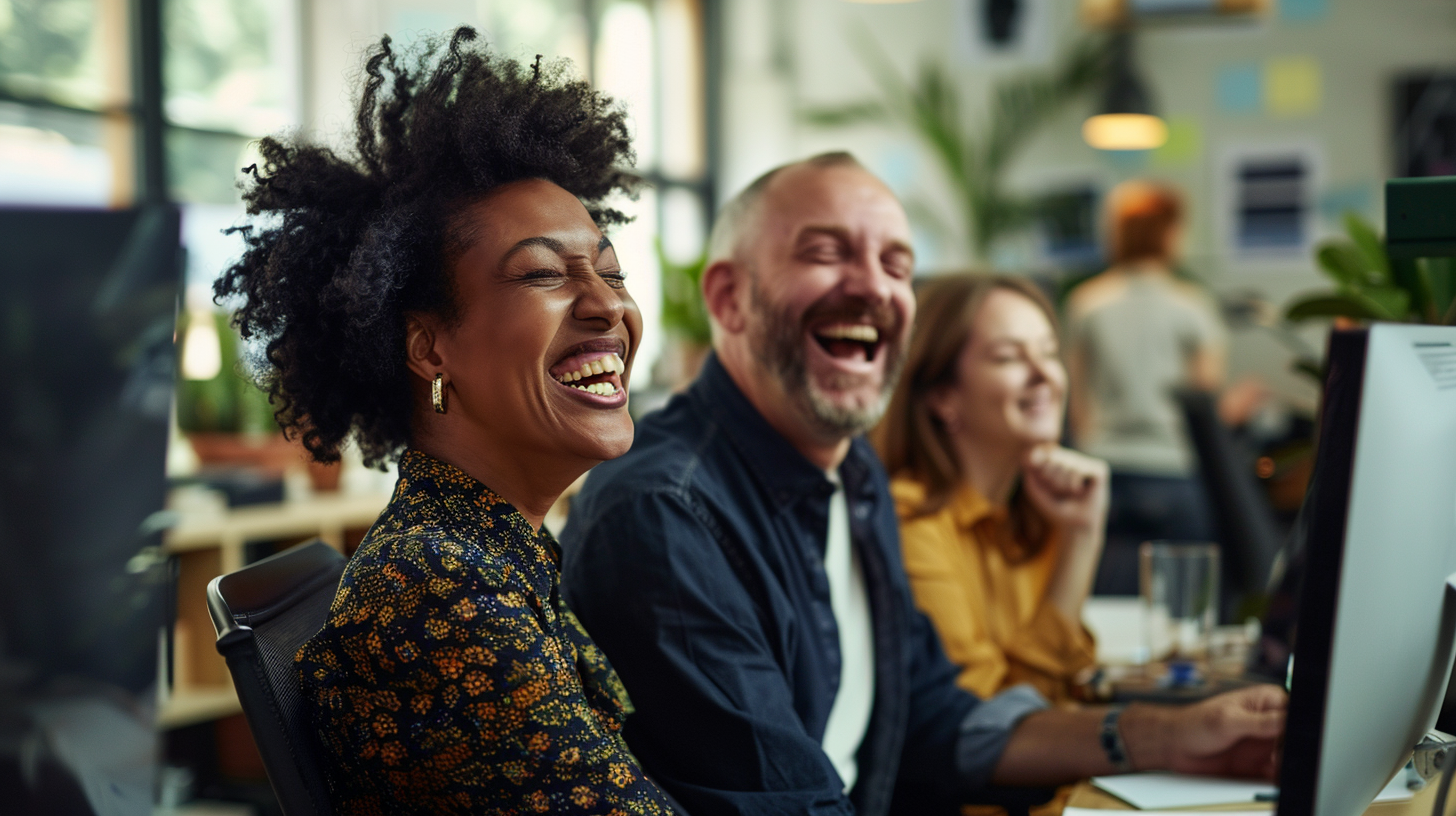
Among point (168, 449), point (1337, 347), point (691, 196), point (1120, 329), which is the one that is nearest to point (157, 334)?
point (168, 449)

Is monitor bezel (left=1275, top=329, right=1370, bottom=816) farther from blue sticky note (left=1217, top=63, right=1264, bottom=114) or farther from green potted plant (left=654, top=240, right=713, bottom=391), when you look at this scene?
blue sticky note (left=1217, top=63, right=1264, bottom=114)

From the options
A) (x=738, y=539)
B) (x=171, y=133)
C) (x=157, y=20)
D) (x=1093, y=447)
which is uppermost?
(x=157, y=20)

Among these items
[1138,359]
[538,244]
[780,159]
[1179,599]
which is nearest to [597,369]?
[538,244]

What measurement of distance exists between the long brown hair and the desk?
642 mm

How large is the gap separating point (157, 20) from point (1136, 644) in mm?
3488

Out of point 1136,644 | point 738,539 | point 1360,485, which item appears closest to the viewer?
point 1360,485

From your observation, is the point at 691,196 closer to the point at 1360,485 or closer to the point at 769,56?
the point at 769,56

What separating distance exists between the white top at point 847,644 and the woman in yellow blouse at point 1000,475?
236 millimetres

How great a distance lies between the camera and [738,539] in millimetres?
1285

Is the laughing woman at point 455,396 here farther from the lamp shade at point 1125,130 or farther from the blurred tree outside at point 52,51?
the lamp shade at point 1125,130

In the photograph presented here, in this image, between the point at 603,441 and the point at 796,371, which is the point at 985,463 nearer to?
the point at 796,371

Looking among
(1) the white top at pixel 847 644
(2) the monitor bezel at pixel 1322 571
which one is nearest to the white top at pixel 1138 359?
(1) the white top at pixel 847 644

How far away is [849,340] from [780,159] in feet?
19.5

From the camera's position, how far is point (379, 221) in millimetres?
942
